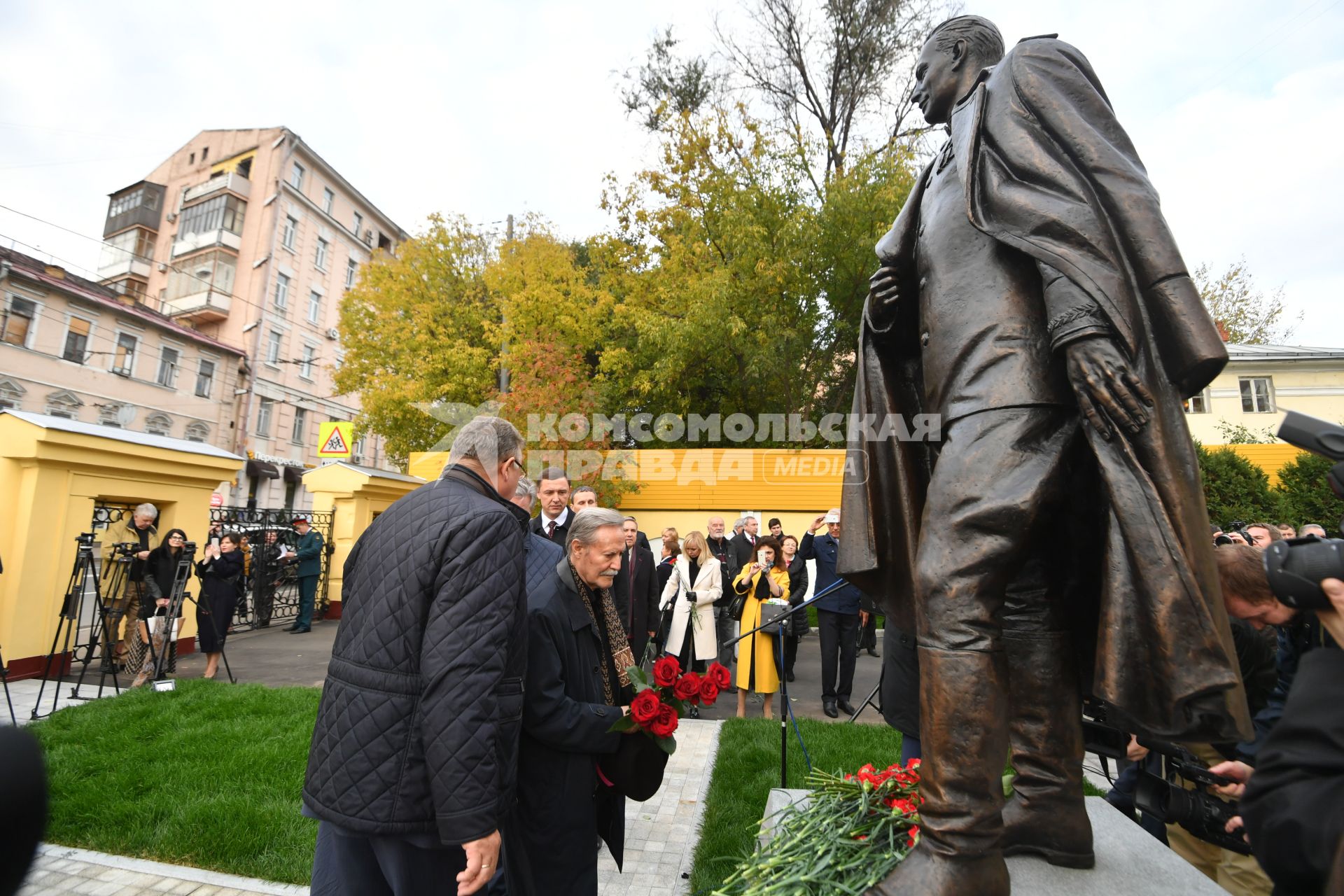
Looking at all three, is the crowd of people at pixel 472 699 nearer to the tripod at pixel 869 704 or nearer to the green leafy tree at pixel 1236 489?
the tripod at pixel 869 704

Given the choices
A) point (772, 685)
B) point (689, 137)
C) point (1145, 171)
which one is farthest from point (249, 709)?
point (689, 137)

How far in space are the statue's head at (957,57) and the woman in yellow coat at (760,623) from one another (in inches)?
228

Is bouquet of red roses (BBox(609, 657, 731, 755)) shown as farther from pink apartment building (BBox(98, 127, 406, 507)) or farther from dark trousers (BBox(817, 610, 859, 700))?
pink apartment building (BBox(98, 127, 406, 507))

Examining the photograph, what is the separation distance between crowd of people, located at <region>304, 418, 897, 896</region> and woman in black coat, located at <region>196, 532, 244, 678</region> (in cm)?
720

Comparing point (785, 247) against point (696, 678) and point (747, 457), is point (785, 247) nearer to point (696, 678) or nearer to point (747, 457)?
point (747, 457)

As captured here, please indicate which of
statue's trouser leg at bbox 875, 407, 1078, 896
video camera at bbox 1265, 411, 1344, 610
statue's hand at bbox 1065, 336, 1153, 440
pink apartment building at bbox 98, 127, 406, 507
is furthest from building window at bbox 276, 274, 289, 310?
video camera at bbox 1265, 411, 1344, 610

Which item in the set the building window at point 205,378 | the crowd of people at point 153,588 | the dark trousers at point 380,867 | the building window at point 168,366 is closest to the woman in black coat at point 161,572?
the crowd of people at point 153,588

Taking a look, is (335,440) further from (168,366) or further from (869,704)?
(168,366)

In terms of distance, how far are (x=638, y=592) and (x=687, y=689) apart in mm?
4208

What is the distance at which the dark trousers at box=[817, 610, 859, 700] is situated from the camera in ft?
24.9

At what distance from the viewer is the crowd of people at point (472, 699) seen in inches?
82.6

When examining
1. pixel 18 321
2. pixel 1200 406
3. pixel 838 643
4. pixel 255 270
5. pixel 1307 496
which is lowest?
pixel 838 643

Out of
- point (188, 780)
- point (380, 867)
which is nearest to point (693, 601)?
point (188, 780)

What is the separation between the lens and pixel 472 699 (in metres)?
2.11
